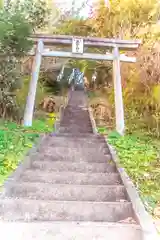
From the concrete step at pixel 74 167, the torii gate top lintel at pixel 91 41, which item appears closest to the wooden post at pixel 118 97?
the torii gate top lintel at pixel 91 41

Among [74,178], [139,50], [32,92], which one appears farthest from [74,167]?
[139,50]

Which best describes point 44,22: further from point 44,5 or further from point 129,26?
point 129,26

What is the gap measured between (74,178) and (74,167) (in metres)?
0.74

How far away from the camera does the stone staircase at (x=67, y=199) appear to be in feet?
13.0

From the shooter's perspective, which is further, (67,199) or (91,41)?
(91,41)


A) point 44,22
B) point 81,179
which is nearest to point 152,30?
point 44,22

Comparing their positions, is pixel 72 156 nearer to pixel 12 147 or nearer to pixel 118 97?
pixel 12 147

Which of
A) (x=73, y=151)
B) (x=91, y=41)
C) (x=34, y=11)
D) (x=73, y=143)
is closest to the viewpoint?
(x=73, y=151)

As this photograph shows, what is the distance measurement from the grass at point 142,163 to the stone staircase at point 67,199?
0.27m

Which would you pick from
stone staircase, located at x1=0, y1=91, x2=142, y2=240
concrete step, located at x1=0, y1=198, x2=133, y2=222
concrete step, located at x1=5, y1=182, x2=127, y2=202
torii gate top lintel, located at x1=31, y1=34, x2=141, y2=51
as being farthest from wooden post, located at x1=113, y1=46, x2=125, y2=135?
concrete step, located at x1=0, y1=198, x2=133, y2=222

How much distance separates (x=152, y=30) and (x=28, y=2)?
4.94 metres

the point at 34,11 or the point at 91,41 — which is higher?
the point at 34,11

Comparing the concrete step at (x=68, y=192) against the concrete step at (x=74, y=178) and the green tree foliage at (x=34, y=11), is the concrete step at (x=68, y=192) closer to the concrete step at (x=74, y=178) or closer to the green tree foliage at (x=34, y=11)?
the concrete step at (x=74, y=178)

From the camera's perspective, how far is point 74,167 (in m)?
6.66
